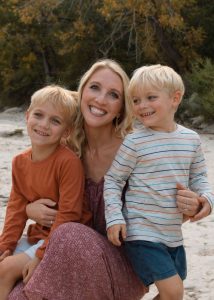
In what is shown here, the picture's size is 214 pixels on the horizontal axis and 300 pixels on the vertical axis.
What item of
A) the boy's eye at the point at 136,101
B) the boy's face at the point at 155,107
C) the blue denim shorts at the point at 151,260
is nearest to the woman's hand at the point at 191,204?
the blue denim shorts at the point at 151,260

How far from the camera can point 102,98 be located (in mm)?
2447

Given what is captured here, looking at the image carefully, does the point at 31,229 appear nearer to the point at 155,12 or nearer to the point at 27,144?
the point at 27,144

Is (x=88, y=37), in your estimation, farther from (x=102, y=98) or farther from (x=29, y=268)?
(x=29, y=268)

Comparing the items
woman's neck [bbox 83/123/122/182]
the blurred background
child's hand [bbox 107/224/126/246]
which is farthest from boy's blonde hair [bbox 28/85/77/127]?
the blurred background

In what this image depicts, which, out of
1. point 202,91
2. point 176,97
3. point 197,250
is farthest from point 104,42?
point 176,97

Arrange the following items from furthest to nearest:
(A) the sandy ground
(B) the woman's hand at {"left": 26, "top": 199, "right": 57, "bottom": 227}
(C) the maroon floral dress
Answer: (A) the sandy ground
(B) the woman's hand at {"left": 26, "top": 199, "right": 57, "bottom": 227}
(C) the maroon floral dress

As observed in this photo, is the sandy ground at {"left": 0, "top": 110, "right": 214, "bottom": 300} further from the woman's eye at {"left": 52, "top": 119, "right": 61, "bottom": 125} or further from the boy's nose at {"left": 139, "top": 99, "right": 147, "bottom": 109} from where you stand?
the boy's nose at {"left": 139, "top": 99, "right": 147, "bottom": 109}

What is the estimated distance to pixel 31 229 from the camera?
8.58ft

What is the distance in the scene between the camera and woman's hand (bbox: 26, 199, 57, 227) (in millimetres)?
2426

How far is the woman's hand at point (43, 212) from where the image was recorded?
95.5 inches

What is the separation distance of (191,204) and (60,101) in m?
0.75

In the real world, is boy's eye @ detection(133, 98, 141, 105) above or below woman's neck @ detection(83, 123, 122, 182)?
above

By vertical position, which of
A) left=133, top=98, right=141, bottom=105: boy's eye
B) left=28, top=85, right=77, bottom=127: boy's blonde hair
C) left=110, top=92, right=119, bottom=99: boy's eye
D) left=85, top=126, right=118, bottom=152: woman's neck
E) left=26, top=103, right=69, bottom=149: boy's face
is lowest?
left=85, top=126, right=118, bottom=152: woman's neck

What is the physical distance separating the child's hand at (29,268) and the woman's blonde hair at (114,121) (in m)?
0.53
